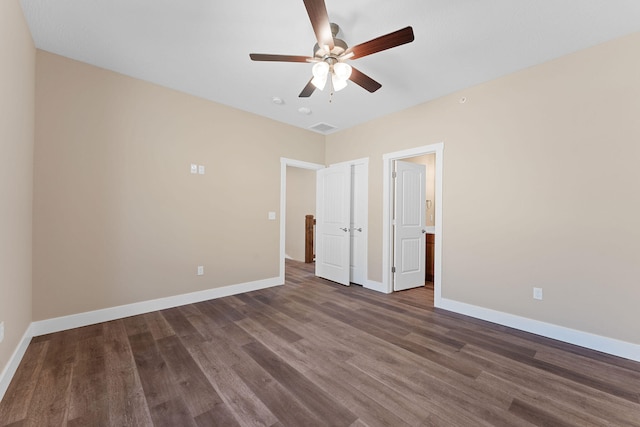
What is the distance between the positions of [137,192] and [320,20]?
2784 millimetres

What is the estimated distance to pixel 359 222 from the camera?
15.0ft

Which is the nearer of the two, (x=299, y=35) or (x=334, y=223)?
(x=299, y=35)

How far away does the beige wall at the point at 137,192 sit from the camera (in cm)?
263

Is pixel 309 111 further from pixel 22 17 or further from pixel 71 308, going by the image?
pixel 71 308

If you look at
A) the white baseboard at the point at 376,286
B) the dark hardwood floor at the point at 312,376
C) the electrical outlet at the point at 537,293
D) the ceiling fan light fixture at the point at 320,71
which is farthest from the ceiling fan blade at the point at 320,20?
the white baseboard at the point at 376,286

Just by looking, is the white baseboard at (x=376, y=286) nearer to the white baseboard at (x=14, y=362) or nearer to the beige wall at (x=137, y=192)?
the beige wall at (x=137, y=192)

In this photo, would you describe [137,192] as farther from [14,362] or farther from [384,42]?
[384,42]

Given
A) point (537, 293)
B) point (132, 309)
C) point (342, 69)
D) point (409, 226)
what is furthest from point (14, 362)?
point (537, 293)

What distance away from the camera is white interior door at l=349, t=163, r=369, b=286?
4.43 meters

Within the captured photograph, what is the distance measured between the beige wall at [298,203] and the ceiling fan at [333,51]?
15.2 feet

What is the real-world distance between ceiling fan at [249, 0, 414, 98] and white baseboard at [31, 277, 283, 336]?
2997 mm

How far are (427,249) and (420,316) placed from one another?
6.96 ft

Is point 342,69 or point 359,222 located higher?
point 342,69

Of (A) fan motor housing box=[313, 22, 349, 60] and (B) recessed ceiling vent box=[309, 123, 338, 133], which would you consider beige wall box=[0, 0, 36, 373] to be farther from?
(B) recessed ceiling vent box=[309, 123, 338, 133]
